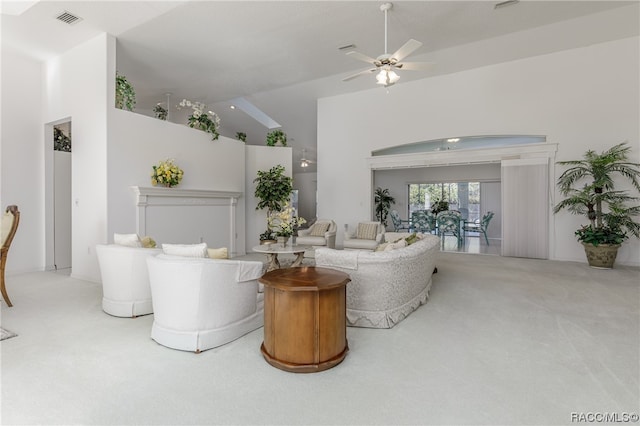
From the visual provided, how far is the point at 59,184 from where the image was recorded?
6.12 metres

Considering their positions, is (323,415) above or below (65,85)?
below

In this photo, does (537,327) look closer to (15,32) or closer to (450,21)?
(450,21)

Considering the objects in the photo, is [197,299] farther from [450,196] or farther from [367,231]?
[450,196]

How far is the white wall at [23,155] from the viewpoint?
18.0 ft

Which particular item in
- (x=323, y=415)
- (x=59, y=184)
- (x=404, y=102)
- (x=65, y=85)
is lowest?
(x=323, y=415)

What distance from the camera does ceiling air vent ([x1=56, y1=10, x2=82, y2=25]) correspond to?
4.63 meters

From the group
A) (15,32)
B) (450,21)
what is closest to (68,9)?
(15,32)

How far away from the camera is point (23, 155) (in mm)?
5707

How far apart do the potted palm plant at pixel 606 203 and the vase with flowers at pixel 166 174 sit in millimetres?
7316

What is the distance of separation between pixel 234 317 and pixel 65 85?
5.66 metres

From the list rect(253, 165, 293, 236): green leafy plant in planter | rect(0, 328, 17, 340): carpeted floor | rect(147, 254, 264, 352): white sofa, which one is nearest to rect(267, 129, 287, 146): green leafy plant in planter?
rect(253, 165, 293, 236): green leafy plant in planter

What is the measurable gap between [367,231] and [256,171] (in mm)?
3267

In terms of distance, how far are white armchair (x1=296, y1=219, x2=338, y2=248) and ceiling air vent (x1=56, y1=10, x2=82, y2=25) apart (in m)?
5.16

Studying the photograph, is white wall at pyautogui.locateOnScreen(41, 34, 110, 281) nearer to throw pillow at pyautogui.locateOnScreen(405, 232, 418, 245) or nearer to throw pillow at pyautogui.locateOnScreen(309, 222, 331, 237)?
throw pillow at pyautogui.locateOnScreen(309, 222, 331, 237)
